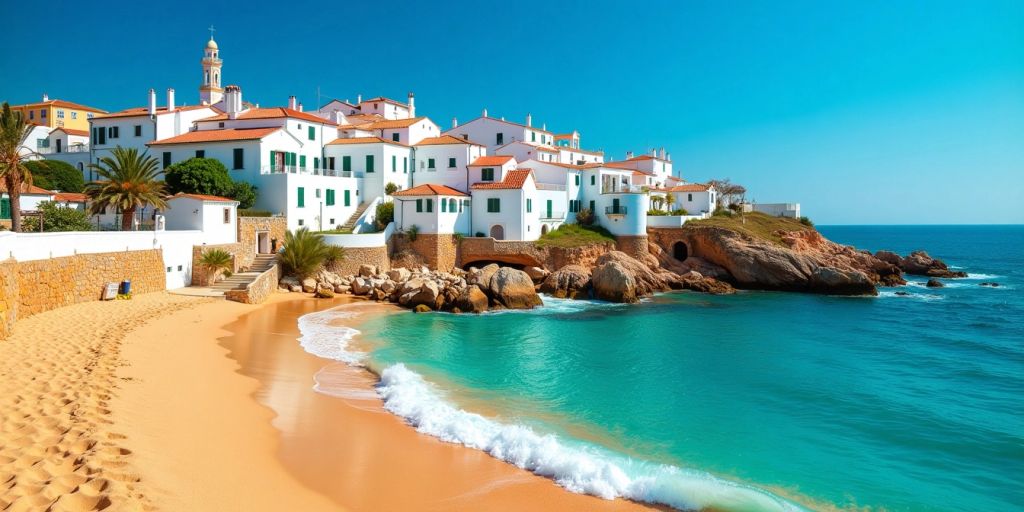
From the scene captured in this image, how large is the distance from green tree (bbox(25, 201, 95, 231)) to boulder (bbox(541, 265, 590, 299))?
24467mm

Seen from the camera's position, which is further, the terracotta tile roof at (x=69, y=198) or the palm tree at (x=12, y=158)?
the terracotta tile roof at (x=69, y=198)

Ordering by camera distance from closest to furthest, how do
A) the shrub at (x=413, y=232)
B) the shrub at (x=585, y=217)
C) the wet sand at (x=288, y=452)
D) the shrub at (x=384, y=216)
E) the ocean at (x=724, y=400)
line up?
the wet sand at (x=288, y=452) → the ocean at (x=724, y=400) → the shrub at (x=413, y=232) → the shrub at (x=384, y=216) → the shrub at (x=585, y=217)

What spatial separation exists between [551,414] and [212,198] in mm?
23981

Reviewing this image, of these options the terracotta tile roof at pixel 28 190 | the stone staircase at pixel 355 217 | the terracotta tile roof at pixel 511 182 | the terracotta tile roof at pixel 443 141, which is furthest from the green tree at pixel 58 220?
the terracotta tile roof at pixel 443 141

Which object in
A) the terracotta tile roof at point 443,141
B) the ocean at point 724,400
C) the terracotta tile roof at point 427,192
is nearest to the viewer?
the ocean at point 724,400

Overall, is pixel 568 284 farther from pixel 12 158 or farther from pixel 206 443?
pixel 206 443

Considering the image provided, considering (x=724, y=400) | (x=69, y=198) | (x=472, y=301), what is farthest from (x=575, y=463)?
(x=69, y=198)

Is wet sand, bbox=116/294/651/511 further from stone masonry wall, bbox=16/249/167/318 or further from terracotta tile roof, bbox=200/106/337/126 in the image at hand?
terracotta tile roof, bbox=200/106/337/126

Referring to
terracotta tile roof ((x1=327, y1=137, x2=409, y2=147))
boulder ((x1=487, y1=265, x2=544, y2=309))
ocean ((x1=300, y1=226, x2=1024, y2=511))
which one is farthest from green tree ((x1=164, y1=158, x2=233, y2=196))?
boulder ((x1=487, y1=265, x2=544, y2=309))

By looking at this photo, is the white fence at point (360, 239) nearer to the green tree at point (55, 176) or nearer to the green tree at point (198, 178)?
the green tree at point (198, 178)

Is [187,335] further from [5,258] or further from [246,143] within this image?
[246,143]

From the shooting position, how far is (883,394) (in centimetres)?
1800

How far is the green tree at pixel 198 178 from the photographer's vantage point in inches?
1355

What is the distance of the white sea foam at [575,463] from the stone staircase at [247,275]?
16.4 meters
